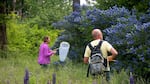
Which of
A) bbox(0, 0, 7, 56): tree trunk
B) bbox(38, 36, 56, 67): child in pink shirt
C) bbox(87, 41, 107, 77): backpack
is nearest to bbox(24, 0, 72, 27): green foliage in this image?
bbox(0, 0, 7, 56): tree trunk

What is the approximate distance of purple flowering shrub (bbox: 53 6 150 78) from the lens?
9.77m

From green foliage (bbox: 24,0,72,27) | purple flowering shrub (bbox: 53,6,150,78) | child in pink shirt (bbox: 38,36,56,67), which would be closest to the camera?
purple flowering shrub (bbox: 53,6,150,78)

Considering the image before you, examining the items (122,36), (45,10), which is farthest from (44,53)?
(45,10)

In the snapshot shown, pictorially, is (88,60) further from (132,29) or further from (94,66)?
(132,29)

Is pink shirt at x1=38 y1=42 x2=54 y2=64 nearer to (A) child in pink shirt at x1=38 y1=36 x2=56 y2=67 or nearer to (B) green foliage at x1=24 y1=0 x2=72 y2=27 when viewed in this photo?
(A) child in pink shirt at x1=38 y1=36 x2=56 y2=67

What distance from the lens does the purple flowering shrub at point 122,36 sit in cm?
977

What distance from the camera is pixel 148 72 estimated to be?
10.0 m

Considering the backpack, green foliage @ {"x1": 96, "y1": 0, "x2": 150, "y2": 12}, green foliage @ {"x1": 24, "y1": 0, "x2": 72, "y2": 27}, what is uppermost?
green foliage @ {"x1": 96, "y1": 0, "x2": 150, "y2": 12}

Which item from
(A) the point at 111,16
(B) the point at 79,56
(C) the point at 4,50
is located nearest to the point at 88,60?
(A) the point at 111,16

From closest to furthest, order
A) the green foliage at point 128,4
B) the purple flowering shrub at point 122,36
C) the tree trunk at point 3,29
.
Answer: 1. the purple flowering shrub at point 122,36
2. the green foliage at point 128,4
3. the tree trunk at point 3,29

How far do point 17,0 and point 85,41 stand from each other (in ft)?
22.2

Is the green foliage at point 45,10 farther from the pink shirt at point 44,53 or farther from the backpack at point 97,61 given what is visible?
the backpack at point 97,61

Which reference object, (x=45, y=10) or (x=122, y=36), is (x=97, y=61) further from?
(x=45, y=10)

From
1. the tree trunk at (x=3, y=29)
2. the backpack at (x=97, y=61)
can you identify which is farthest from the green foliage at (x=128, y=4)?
the tree trunk at (x=3, y=29)
